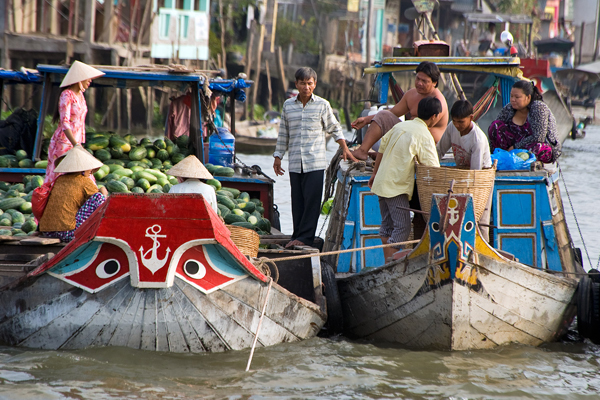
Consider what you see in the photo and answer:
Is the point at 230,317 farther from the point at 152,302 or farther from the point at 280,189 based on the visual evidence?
the point at 280,189

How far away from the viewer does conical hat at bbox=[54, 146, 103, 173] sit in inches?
199

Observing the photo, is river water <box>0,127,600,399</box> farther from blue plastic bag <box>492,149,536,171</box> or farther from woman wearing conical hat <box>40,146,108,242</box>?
blue plastic bag <box>492,149,536,171</box>

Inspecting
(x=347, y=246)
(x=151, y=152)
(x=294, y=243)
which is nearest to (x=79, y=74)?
(x=151, y=152)

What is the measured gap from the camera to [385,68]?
662 cm

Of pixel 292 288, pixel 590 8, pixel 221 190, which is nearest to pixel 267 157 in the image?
pixel 221 190

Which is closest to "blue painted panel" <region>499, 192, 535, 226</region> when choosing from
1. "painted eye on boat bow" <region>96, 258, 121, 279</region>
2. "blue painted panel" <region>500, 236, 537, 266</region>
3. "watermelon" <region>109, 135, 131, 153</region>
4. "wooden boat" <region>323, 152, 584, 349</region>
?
"wooden boat" <region>323, 152, 584, 349</region>

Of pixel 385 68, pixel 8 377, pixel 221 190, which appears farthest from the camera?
pixel 221 190

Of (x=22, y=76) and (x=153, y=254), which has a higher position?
(x=22, y=76)

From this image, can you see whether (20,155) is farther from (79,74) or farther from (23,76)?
(79,74)

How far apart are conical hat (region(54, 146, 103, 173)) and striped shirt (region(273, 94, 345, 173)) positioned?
5.59 feet

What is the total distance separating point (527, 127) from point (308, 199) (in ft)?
6.52

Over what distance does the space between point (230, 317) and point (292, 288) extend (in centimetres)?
107

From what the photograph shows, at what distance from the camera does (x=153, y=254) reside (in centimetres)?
406

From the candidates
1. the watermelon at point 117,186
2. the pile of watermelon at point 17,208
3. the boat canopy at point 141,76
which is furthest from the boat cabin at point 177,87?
the watermelon at point 117,186
